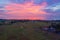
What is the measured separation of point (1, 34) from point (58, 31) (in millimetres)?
2850

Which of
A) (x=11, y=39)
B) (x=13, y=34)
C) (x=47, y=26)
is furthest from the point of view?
(x=47, y=26)

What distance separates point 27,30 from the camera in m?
7.70

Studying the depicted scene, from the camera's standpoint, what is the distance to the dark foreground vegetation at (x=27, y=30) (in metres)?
6.96

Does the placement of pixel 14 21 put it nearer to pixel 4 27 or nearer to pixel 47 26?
pixel 4 27

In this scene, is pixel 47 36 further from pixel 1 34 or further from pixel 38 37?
pixel 1 34

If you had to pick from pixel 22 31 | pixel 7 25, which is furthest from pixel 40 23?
pixel 7 25

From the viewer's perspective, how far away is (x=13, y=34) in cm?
708

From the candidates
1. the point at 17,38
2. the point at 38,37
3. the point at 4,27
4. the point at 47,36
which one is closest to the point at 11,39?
the point at 17,38

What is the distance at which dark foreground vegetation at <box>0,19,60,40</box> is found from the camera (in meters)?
6.96

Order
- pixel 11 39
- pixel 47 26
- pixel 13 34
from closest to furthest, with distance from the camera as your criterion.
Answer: pixel 11 39 → pixel 13 34 → pixel 47 26

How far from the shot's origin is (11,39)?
6648 mm

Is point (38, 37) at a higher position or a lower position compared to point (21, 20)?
lower

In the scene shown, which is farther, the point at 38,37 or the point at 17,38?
the point at 38,37

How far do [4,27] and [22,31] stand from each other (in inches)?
37.1
